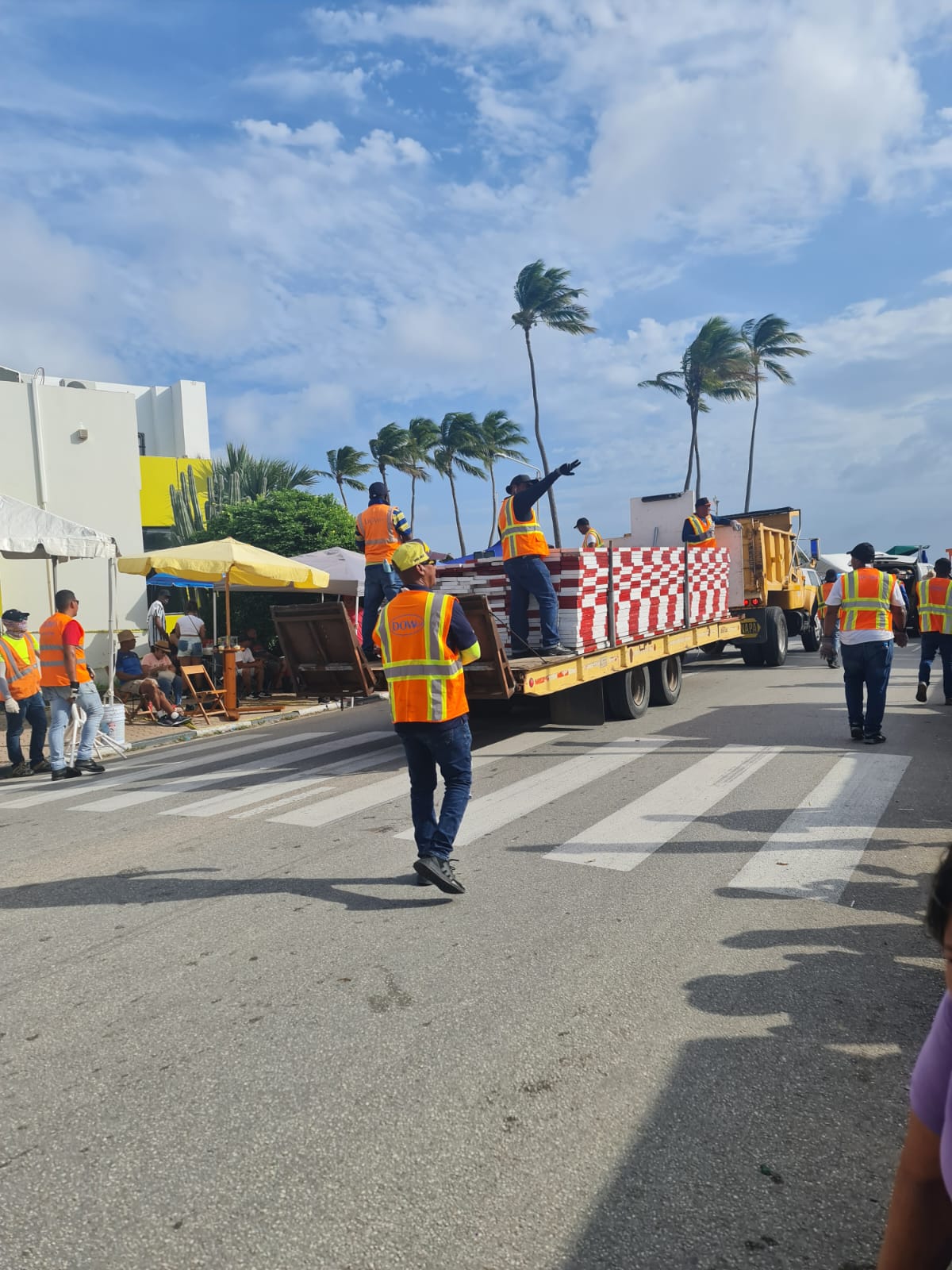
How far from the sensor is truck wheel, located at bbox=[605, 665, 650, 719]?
1069 cm

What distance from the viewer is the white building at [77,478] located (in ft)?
61.8

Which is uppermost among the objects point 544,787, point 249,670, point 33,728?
point 249,670

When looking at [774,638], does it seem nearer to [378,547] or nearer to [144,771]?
[378,547]

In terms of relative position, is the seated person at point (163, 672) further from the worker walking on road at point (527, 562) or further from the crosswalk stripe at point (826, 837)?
the crosswalk stripe at point (826, 837)

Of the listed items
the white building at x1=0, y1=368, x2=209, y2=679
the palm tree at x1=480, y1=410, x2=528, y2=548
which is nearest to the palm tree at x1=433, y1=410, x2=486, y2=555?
the palm tree at x1=480, y1=410, x2=528, y2=548

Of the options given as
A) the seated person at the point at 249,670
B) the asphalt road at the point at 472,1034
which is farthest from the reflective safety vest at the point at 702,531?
the seated person at the point at 249,670

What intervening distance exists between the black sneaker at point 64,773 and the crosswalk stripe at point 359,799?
12.3ft

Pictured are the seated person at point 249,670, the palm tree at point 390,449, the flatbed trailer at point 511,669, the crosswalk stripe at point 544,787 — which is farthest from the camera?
the palm tree at point 390,449

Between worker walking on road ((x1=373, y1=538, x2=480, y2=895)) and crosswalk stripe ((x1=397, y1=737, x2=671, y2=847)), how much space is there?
2.81ft

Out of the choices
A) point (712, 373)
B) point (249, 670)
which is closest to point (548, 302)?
point (712, 373)

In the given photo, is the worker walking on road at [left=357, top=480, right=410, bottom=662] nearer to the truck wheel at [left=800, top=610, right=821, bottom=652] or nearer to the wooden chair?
the wooden chair

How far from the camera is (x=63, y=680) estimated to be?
380 inches

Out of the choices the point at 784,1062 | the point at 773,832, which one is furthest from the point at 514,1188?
the point at 773,832

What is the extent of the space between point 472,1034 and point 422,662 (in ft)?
7.22
